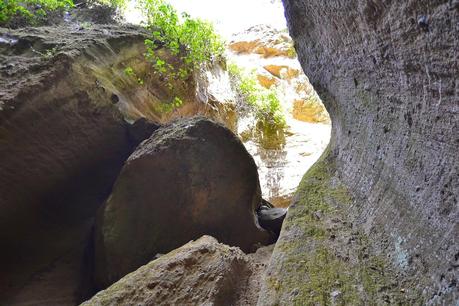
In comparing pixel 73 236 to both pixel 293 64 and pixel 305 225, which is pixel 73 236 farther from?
pixel 293 64

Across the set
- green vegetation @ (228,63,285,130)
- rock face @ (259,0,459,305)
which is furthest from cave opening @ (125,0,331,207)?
rock face @ (259,0,459,305)

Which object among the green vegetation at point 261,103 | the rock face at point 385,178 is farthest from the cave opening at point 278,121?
the rock face at point 385,178

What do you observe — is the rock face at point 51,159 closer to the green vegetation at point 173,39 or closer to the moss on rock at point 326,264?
the green vegetation at point 173,39

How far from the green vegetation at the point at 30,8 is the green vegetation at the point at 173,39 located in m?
1.64

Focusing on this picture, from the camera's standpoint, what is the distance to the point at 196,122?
4551mm

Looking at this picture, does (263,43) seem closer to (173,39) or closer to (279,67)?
(279,67)

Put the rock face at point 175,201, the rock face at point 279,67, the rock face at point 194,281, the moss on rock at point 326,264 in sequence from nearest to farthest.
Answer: the moss on rock at point 326,264 → the rock face at point 194,281 → the rock face at point 175,201 → the rock face at point 279,67

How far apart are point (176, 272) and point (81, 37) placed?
4.20m

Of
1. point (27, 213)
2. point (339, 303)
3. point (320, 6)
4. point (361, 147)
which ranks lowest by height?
point (339, 303)

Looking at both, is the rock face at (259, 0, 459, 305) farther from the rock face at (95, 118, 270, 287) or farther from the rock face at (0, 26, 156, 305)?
the rock face at (0, 26, 156, 305)

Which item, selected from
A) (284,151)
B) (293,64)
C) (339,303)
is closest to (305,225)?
(339,303)

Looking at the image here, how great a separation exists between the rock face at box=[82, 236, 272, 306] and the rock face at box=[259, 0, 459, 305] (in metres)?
0.72

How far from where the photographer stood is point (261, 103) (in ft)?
34.3

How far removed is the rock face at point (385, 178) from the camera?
5.24 ft
